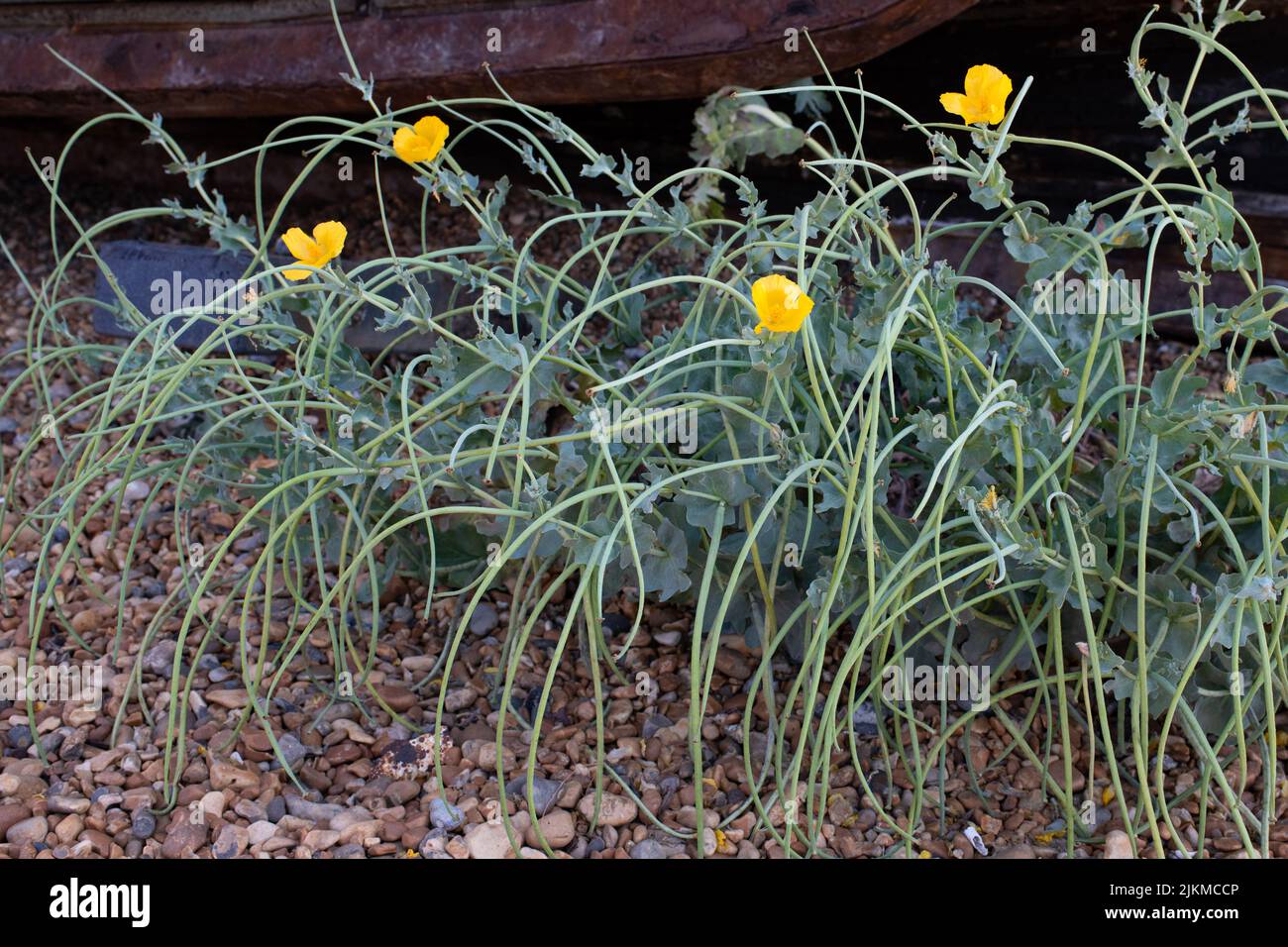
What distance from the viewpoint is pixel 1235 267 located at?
1330 millimetres

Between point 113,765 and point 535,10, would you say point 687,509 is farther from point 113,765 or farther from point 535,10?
point 535,10

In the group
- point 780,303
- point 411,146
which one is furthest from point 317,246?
point 780,303

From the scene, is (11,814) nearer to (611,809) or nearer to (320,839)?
(320,839)

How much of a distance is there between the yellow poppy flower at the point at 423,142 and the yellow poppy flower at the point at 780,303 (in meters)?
0.50

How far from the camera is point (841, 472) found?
129 centimetres

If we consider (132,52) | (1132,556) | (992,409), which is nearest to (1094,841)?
(1132,556)

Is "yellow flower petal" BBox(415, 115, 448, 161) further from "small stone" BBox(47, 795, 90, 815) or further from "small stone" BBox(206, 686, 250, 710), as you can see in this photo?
"small stone" BBox(47, 795, 90, 815)

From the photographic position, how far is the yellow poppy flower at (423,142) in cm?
139

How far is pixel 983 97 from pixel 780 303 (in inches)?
14.3

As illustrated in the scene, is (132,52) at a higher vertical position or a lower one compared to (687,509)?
higher

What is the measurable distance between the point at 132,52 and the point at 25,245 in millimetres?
1081
